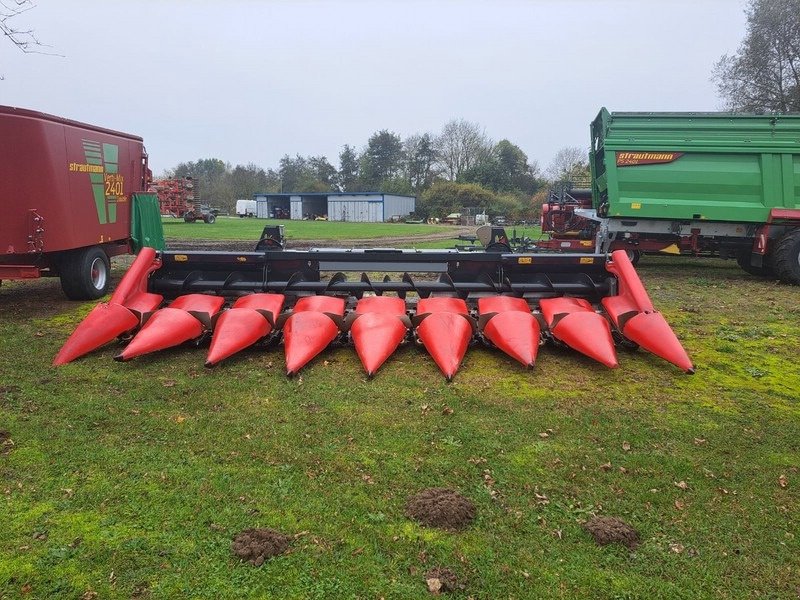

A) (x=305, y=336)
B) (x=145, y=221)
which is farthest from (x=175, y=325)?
(x=145, y=221)

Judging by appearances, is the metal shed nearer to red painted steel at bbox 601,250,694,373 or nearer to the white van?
the white van

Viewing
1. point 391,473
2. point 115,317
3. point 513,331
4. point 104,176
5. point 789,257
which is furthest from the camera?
point 789,257

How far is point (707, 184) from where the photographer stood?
34.3 ft

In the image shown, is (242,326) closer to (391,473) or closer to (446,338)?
(446,338)

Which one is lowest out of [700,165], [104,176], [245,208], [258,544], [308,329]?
[258,544]

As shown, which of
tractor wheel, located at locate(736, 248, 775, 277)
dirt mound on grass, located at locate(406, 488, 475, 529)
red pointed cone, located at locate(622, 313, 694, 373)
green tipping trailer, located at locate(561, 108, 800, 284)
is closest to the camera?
dirt mound on grass, located at locate(406, 488, 475, 529)

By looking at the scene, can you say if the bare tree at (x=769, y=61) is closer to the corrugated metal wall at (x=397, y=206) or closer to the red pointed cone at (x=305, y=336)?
the red pointed cone at (x=305, y=336)

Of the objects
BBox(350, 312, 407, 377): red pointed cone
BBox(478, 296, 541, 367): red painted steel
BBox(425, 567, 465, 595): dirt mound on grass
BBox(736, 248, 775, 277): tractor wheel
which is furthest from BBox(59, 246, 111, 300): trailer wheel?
BBox(736, 248, 775, 277): tractor wheel

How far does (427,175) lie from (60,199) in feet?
210

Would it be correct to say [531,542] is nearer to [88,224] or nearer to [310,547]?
[310,547]

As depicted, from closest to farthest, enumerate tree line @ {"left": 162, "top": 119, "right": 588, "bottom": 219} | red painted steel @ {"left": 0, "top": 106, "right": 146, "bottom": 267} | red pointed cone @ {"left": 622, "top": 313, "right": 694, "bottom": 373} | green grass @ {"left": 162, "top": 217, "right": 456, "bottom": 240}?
red pointed cone @ {"left": 622, "top": 313, "right": 694, "bottom": 373}
red painted steel @ {"left": 0, "top": 106, "right": 146, "bottom": 267}
green grass @ {"left": 162, "top": 217, "right": 456, "bottom": 240}
tree line @ {"left": 162, "top": 119, "right": 588, "bottom": 219}

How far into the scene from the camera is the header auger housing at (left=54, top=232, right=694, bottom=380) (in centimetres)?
486

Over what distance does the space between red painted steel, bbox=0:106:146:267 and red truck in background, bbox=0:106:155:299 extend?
1cm

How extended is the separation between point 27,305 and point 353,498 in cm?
688
